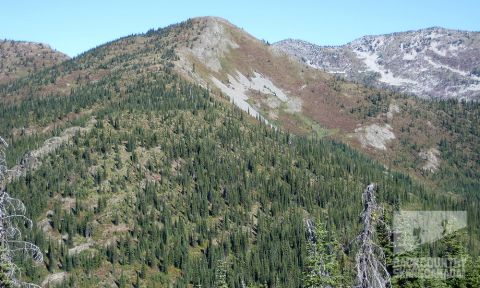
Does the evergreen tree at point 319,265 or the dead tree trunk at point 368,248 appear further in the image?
the evergreen tree at point 319,265

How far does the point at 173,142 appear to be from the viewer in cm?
18450

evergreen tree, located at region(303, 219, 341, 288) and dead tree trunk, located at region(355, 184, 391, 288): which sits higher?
dead tree trunk, located at region(355, 184, 391, 288)

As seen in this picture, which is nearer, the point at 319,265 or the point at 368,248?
the point at 368,248

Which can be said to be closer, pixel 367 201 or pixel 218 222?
pixel 367 201

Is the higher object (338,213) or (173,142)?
(173,142)

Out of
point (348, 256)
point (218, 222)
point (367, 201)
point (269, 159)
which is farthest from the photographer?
point (269, 159)

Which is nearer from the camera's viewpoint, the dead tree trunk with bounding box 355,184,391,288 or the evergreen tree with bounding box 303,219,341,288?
the dead tree trunk with bounding box 355,184,391,288

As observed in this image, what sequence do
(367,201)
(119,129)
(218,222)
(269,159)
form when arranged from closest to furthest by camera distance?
(367,201) < (218,222) < (119,129) < (269,159)

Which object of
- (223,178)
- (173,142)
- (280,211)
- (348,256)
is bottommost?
(348,256)

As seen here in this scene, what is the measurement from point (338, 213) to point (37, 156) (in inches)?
3953

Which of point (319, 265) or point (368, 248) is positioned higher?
point (368, 248)

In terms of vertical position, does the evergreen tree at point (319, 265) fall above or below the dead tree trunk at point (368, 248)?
below

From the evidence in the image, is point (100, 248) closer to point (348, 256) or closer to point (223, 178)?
point (223, 178)

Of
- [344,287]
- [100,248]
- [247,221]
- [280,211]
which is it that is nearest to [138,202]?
[100,248]
